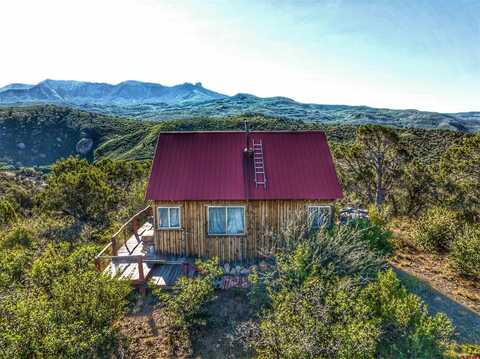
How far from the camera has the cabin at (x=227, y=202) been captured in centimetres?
1172

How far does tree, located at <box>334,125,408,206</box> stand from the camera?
17.9 meters

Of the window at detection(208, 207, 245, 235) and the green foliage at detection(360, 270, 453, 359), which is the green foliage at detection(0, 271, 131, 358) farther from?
the green foliage at detection(360, 270, 453, 359)

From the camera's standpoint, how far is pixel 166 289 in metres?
10.3

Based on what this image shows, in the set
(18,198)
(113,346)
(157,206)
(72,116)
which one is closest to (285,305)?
→ (113,346)

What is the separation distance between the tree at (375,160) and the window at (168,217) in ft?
42.4

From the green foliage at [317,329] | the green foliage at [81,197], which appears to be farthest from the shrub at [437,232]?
the green foliage at [81,197]

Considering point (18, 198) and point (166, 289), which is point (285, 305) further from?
point (18, 198)

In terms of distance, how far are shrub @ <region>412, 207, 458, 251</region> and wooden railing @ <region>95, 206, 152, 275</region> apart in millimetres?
12600

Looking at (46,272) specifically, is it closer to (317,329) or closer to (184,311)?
(184,311)

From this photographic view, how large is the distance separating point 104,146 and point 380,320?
275 ft

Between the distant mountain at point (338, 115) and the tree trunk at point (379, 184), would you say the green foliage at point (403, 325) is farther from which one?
the distant mountain at point (338, 115)

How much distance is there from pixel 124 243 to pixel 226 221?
499cm

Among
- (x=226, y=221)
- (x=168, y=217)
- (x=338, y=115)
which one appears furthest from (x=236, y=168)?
(x=338, y=115)

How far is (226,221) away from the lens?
11.9 m
